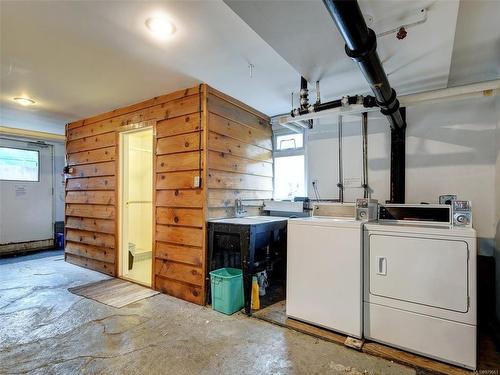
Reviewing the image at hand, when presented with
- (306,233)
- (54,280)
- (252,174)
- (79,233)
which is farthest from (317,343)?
(79,233)

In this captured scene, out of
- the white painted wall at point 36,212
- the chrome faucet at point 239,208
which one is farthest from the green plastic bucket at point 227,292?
the white painted wall at point 36,212

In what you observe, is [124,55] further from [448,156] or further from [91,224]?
[448,156]

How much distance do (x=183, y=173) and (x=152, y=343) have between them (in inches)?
67.2

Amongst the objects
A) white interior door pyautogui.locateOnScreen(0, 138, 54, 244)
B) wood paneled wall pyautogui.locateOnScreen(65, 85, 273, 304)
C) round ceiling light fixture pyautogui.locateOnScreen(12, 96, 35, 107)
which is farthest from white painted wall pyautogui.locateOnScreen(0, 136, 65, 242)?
wood paneled wall pyautogui.locateOnScreen(65, 85, 273, 304)

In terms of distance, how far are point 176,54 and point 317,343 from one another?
2.73 meters

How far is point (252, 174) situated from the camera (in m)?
3.80

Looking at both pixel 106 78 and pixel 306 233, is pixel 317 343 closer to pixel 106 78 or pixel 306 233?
pixel 306 233

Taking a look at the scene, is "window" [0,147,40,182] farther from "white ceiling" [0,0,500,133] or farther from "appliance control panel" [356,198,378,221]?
"appliance control panel" [356,198,378,221]

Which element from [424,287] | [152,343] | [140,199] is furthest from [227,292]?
[140,199]

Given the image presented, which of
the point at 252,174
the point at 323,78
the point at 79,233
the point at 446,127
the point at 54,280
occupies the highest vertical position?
the point at 323,78

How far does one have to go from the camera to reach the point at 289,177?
4.26m

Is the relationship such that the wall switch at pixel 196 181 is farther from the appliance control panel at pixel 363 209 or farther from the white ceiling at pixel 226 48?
the appliance control panel at pixel 363 209

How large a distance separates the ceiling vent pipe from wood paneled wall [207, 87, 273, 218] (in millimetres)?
1707

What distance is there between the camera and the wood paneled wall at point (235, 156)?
10.1 feet
